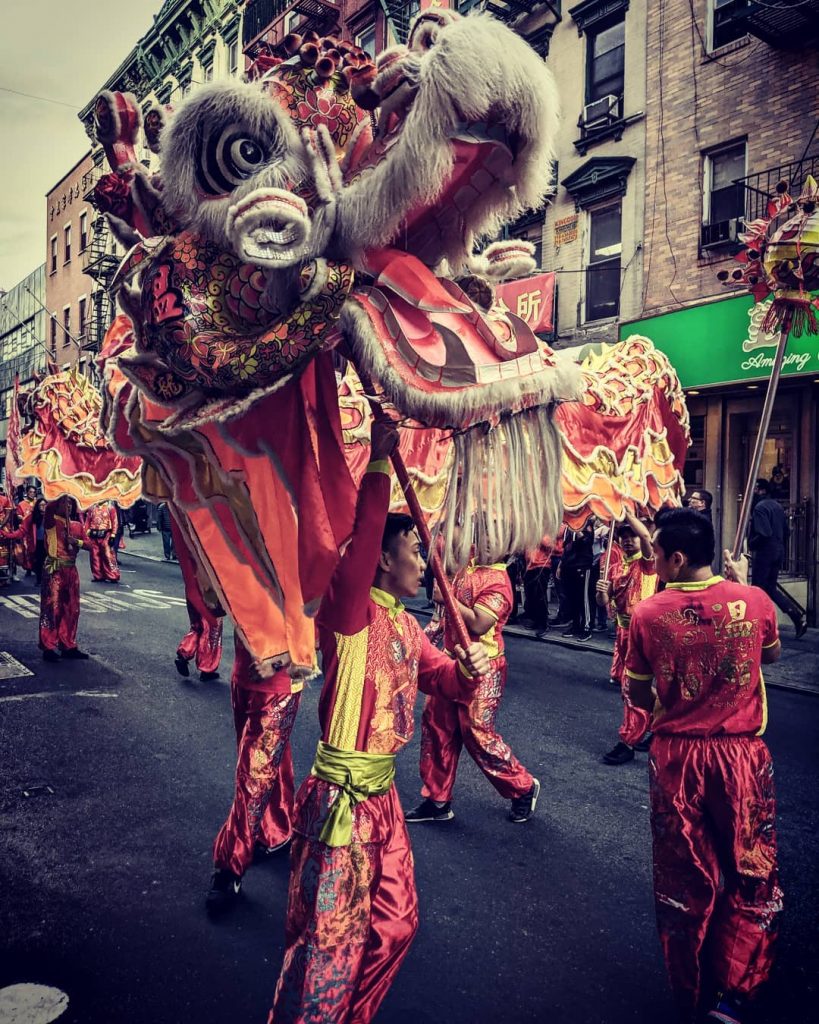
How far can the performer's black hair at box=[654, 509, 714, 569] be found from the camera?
3115mm

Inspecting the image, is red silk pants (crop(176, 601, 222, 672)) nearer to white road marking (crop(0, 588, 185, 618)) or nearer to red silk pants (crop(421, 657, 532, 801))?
red silk pants (crop(421, 657, 532, 801))

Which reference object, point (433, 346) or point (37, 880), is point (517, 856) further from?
point (433, 346)

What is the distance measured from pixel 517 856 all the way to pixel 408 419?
3438mm

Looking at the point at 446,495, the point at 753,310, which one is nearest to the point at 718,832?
the point at 446,495

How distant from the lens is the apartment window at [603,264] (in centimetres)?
1450

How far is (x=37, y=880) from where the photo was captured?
401 cm

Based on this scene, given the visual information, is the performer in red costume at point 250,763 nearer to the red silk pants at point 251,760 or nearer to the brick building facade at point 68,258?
the red silk pants at point 251,760

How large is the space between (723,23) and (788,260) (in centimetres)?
1098

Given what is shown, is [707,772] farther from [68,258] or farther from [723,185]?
A: [68,258]

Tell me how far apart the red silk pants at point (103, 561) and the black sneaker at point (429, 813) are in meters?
12.0

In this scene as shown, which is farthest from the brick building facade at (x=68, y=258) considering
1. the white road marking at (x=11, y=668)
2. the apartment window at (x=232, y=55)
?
the white road marking at (x=11, y=668)

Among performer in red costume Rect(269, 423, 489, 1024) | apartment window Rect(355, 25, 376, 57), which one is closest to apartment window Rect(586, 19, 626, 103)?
apartment window Rect(355, 25, 376, 57)

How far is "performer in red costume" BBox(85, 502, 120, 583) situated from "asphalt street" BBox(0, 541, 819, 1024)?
7174mm


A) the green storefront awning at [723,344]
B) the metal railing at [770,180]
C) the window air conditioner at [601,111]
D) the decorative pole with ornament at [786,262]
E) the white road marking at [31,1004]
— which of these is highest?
the window air conditioner at [601,111]
